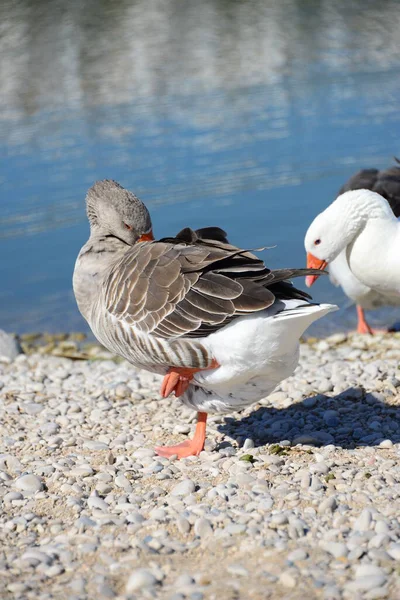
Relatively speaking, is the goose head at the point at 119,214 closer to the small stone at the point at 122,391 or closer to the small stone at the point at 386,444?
the small stone at the point at 122,391

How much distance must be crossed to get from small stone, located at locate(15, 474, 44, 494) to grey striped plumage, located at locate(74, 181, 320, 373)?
92 centimetres

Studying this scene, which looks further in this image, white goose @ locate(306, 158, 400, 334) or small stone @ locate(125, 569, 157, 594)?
white goose @ locate(306, 158, 400, 334)

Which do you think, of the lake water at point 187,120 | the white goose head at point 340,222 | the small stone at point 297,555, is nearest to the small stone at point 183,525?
the small stone at point 297,555

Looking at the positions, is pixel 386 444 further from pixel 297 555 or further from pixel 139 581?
pixel 139 581

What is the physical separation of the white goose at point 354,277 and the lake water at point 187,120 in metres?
0.64

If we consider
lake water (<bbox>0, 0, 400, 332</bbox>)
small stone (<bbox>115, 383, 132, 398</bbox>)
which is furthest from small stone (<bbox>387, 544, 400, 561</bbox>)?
lake water (<bbox>0, 0, 400, 332</bbox>)

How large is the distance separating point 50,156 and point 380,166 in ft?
17.9

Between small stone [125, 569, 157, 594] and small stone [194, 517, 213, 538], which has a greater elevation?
small stone [125, 569, 157, 594]

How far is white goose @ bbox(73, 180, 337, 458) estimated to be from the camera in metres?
4.46

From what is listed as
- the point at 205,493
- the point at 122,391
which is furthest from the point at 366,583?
the point at 122,391

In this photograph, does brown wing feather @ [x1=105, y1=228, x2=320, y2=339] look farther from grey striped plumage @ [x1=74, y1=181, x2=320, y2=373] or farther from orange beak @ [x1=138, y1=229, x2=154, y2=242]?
orange beak @ [x1=138, y1=229, x2=154, y2=242]

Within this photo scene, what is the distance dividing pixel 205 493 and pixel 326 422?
1387 millimetres

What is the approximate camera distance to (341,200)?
5.98 meters

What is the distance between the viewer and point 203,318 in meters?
4.55
